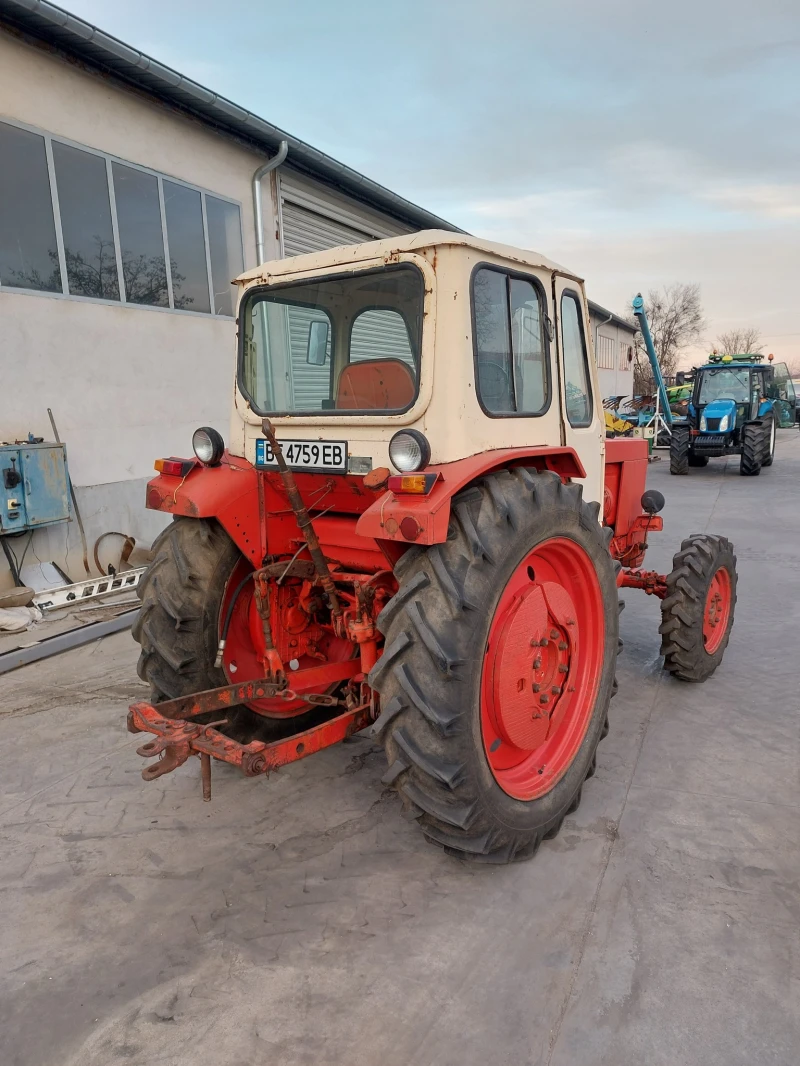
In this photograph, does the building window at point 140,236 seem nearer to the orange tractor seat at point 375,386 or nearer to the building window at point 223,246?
the building window at point 223,246

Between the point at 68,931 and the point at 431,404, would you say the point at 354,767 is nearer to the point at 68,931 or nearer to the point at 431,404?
the point at 68,931

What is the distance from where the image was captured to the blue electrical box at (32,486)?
5605mm

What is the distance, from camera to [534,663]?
2602 mm

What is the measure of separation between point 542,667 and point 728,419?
1327cm

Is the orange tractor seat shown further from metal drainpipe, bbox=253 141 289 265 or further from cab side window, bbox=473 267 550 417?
metal drainpipe, bbox=253 141 289 265

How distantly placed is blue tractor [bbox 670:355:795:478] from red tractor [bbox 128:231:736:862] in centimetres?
1182

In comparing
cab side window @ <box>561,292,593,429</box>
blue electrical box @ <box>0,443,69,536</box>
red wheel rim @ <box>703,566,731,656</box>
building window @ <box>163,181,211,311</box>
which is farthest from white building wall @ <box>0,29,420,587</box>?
red wheel rim @ <box>703,566,731,656</box>

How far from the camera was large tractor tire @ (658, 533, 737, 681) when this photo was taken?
12.7 ft

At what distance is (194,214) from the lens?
24.7ft

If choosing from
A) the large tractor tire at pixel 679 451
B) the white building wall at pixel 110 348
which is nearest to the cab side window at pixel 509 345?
the white building wall at pixel 110 348

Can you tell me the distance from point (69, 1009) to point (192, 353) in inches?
263

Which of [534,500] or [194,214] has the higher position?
[194,214]

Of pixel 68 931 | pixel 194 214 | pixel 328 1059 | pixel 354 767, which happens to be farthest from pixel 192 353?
pixel 328 1059

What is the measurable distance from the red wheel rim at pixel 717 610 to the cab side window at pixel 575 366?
4.89 ft
